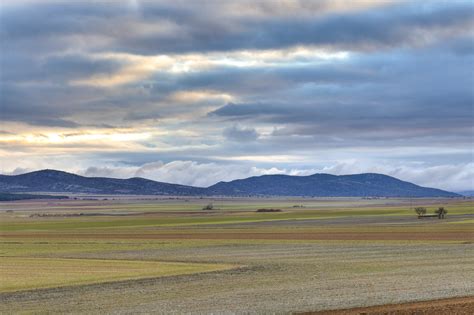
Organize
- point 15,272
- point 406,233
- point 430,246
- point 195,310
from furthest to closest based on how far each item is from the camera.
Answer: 1. point 406,233
2. point 430,246
3. point 15,272
4. point 195,310

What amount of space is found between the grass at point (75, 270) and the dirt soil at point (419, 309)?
60.0 feet

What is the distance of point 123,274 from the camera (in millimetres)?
46219

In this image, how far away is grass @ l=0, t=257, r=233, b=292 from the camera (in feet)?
138

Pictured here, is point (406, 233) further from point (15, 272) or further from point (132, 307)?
point (132, 307)

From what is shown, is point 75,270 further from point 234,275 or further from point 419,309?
point 419,309

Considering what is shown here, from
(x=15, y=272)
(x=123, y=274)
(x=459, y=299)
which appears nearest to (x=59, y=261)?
(x=15, y=272)

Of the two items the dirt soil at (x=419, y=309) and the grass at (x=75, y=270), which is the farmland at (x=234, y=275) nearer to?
the grass at (x=75, y=270)

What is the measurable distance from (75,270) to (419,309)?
28.3 meters

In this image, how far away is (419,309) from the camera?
2792cm

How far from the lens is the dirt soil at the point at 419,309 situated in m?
27.2

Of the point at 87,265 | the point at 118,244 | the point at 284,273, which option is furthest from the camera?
the point at 118,244

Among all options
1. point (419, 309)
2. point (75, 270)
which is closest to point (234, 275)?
point (75, 270)

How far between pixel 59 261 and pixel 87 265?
5.93 m

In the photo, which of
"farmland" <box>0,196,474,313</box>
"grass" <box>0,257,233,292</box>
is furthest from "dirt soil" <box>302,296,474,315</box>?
"grass" <box>0,257,233,292</box>
